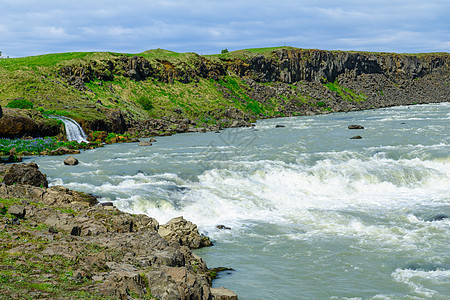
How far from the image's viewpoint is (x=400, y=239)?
20453 mm

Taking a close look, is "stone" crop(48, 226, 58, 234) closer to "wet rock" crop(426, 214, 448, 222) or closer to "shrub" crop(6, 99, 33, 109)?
"wet rock" crop(426, 214, 448, 222)


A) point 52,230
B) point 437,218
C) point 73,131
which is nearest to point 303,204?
point 437,218

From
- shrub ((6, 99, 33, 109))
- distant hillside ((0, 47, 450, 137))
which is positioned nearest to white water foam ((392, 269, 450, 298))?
distant hillside ((0, 47, 450, 137))

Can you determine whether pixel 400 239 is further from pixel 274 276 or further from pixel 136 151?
pixel 136 151

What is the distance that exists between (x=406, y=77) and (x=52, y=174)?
180 metres

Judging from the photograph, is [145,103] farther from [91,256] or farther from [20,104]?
[91,256]

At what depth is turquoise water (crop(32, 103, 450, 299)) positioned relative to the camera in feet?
52.9

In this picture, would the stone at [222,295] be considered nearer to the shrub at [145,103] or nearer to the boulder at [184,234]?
the boulder at [184,234]

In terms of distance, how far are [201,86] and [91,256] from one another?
315ft

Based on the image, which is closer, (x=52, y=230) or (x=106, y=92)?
(x=52, y=230)

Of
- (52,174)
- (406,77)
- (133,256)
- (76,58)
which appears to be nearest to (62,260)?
(133,256)

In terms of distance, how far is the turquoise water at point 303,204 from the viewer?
1611cm

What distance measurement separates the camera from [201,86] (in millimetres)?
107000

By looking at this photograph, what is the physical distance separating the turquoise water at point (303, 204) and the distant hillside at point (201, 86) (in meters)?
21.8
